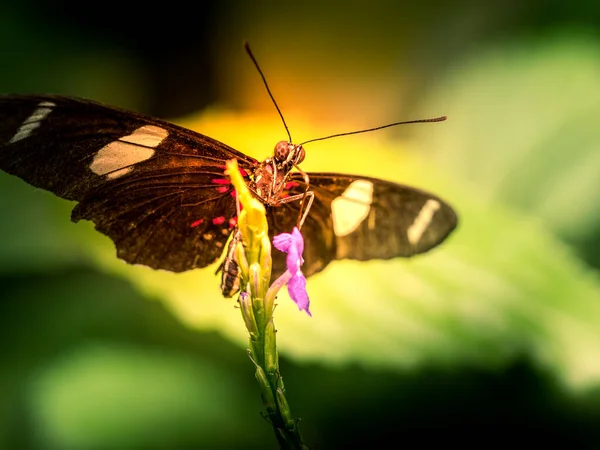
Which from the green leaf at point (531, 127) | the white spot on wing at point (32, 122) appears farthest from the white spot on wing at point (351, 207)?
the green leaf at point (531, 127)

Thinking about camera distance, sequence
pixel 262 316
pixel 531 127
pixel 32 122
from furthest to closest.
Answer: pixel 531 127
pixel 32 122
pixel 262 316

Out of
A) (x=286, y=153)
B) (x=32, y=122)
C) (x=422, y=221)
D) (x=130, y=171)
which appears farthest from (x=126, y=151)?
(x=422, y=221)

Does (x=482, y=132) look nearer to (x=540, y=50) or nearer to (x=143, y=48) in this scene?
(x=540, y=50)

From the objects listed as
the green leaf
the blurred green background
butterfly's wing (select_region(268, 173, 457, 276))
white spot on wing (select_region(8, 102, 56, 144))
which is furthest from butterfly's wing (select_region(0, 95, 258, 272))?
the green leaf

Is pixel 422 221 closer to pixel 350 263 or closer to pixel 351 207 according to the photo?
pixel 351 207

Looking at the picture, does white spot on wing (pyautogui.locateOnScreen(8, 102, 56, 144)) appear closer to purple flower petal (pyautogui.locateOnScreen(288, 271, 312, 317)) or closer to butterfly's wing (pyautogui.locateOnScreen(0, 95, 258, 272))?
butterfly's wing (pyautogui.locateOnScreen(0, 95, 258, 272))
